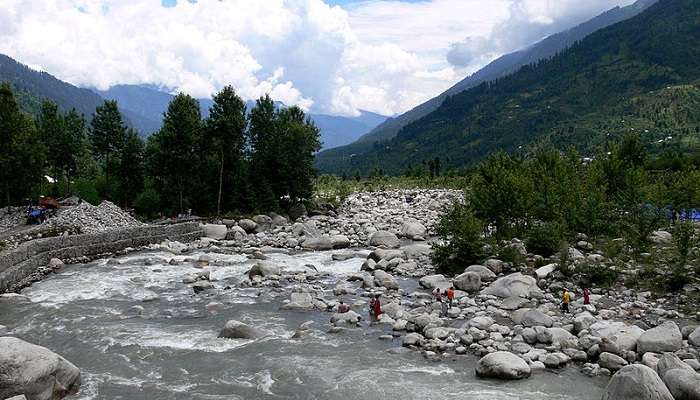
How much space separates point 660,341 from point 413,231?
32.9 metres

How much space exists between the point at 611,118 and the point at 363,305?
7859 inches

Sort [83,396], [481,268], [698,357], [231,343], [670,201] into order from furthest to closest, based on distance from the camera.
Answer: [670,201]
[481,268]
[231,343]
[698,357]
[83,396]

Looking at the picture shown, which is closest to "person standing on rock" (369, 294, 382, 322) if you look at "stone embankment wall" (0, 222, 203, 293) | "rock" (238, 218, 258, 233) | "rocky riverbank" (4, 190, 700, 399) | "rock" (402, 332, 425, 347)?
"rocky riverbank" (4, 190, 700, 399)

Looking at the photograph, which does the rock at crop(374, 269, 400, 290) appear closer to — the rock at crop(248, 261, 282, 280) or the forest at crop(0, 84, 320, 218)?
the rock at crop(248, 261, 282, 280)

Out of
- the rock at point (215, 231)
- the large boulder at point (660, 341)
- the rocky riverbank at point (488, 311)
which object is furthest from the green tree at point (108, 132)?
the large boulder at point (660, 341)

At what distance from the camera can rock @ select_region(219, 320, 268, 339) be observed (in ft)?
81.3

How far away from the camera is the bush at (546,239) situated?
128 feet

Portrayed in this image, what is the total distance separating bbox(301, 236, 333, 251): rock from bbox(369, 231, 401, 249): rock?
4.10m

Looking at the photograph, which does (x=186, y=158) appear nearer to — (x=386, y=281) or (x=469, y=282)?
(x=386, y=281)

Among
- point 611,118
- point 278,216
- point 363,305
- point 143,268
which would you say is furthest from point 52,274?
point 611,118

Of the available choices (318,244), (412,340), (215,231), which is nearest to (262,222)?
(215,231)

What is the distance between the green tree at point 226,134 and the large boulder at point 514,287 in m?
38.7

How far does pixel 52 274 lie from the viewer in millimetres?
37219

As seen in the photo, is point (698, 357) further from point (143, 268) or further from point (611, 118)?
point (611, 118)
